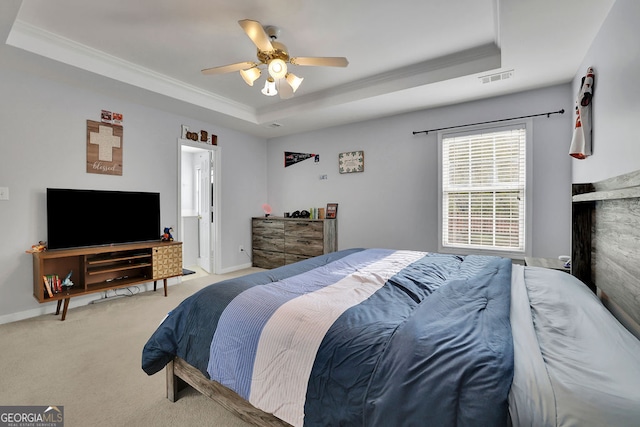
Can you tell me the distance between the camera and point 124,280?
348 cm

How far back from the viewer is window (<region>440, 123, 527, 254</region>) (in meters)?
3.42

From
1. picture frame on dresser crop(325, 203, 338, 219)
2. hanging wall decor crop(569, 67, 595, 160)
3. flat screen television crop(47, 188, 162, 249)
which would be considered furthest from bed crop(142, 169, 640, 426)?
picture frame on dresser crop(325, 203, 338, 219)

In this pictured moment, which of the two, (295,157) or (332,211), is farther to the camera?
(295,157)

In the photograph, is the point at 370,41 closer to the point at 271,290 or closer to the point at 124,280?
the point at 271,290

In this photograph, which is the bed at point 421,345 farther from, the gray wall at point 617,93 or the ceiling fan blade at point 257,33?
the ceiling fan blade at point 257,33

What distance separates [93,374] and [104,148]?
2633mm

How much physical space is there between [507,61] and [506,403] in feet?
9.69

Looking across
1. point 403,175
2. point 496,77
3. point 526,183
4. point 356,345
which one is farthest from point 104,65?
point 526,183

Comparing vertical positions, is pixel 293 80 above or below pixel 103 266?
above

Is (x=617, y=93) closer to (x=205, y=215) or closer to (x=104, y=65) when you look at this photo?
(x=104, y=65)

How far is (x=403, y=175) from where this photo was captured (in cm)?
417

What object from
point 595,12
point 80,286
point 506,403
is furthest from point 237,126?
point 506,403

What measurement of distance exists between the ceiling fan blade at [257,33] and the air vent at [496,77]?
222 cm

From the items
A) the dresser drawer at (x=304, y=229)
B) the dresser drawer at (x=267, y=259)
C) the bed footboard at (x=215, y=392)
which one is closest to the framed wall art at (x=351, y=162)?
the dresser drawer at (x=304, y=229)
